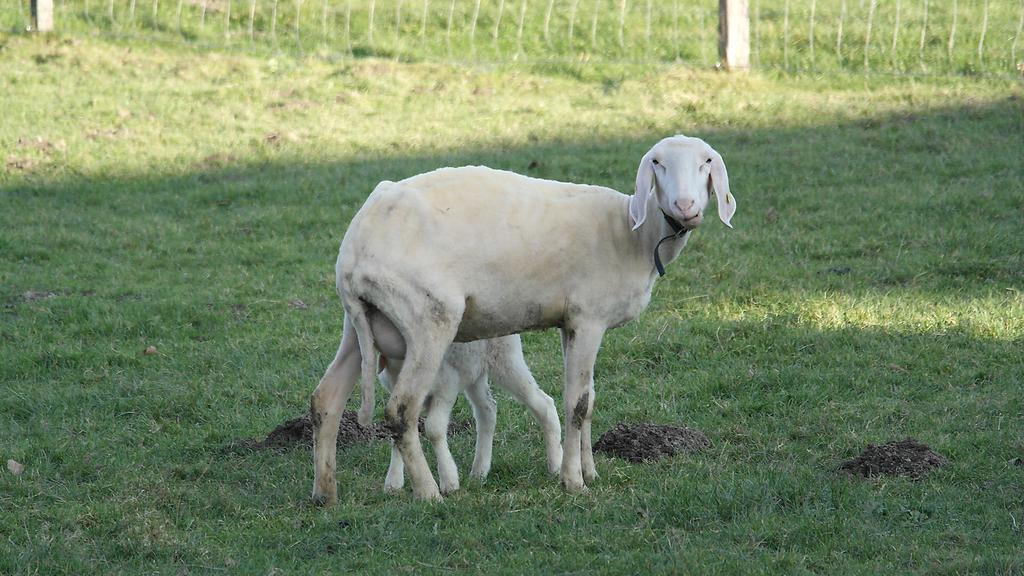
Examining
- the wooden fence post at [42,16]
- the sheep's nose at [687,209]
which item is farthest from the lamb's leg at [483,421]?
the wooden fence post at [42,16]

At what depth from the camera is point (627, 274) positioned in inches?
261

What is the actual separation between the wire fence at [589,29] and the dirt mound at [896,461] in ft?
33.3

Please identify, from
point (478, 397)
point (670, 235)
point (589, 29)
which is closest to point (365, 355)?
point (478, 397)

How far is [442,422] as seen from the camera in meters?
6.89

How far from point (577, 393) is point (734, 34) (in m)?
10.3

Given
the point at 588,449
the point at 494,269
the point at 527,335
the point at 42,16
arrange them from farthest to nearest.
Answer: the point at 42,16 < the point at 527,335 < the point at 588,449 < the point at 494,269

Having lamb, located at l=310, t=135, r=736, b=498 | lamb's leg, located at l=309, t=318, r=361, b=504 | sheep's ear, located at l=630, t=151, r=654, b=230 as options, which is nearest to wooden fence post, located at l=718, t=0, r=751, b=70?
lamb, located at l=310, t=135, r=736, b=498

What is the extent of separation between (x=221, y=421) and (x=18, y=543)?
7.08 ft

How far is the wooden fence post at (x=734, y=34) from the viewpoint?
622 inches

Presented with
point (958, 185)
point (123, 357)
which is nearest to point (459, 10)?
point (958, 185)

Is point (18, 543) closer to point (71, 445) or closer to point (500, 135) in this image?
point (71, 445)

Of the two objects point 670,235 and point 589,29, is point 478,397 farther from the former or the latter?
point 589,29

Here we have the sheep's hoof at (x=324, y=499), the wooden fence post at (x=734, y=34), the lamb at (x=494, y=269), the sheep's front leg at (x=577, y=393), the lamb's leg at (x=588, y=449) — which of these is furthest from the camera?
the wooden fence post at (x=734, y=34)

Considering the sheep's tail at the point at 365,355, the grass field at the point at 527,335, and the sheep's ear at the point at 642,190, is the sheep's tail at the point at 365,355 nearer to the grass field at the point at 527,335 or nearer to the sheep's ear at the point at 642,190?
the grass field at the point at 527,335
